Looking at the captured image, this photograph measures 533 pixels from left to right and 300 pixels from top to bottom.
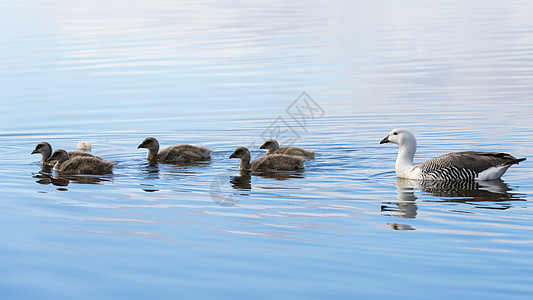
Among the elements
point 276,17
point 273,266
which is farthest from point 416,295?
point 276,17

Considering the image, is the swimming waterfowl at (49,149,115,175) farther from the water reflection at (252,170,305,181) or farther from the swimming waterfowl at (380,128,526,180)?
the swimming waterfowl at (380,128,526,180)

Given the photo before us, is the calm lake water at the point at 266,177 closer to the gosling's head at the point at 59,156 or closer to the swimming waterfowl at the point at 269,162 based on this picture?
the swimming waterfowl at the point at 269,162

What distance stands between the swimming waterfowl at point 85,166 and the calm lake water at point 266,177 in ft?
0.96

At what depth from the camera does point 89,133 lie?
17125mm

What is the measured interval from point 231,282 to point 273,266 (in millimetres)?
577

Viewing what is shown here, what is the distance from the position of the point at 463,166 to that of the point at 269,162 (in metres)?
3.18

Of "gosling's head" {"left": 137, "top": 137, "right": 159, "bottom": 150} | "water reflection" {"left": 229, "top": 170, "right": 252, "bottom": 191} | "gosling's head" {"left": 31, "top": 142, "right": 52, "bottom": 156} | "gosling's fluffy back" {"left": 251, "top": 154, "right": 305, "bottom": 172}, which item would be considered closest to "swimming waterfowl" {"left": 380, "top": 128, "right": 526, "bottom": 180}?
"gosling's fluffy back" {"left": 251, "top": 154, "right": 305, "bottom": 172}

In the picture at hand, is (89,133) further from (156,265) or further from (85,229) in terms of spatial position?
(156,265)

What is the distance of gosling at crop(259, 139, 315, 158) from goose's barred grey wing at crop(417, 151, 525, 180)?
8.11 ft

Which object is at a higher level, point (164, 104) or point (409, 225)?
point (164, 104)

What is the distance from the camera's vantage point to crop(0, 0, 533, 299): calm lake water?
301 inches

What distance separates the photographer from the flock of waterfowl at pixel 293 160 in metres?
12.2

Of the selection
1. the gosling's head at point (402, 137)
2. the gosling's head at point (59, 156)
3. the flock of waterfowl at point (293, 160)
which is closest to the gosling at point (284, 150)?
the flock of waterfowl at point (293, 160)

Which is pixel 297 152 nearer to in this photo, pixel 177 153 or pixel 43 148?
pixel 177 153
